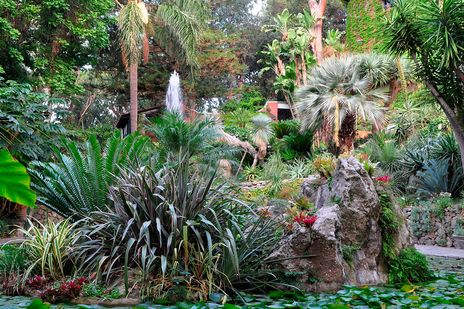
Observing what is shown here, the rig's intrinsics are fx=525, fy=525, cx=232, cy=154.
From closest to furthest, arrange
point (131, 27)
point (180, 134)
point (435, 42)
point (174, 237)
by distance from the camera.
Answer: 1. point (174, 237)
2. point (435, 42)
3. point (180, 134)
4. point (131, 27)

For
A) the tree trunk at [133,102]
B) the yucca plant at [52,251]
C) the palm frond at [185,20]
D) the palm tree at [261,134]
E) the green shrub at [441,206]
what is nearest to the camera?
the yucca plant at [52,251]

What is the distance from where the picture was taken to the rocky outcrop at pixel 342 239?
561cm

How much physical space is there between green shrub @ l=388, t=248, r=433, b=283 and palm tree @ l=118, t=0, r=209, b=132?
45.0 feet

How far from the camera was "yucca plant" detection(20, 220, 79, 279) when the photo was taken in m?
5.41

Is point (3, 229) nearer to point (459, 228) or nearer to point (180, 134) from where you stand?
point (180, 134)

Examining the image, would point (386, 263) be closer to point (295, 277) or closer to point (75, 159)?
point (295, 277)

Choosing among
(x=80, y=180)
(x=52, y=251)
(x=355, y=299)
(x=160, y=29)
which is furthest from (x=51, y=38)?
(x=355, y=299)

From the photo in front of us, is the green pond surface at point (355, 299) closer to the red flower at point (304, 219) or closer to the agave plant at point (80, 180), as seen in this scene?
the red flower at point (304, 219)

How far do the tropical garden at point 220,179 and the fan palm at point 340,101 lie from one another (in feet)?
0.20

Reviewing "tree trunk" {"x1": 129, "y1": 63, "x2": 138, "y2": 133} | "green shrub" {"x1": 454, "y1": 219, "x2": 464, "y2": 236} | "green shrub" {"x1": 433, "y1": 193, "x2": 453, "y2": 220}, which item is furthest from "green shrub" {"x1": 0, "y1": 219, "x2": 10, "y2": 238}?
"green shrub" {"x1": 454, "y1": 219, "x2": 464, "y2": 236}

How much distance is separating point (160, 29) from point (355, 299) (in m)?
20.3

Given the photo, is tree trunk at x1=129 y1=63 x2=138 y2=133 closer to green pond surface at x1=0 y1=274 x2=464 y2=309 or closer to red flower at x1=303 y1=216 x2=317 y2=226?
red flower at x1=303 y1=216 x2=317 y2=226

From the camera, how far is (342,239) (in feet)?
20.6

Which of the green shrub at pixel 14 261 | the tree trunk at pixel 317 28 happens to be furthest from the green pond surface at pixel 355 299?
the tree trunk at pixel 317 28
